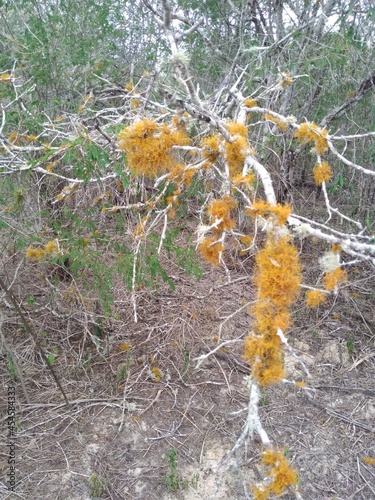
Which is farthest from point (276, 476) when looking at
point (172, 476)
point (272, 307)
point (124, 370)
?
point (124, 370)

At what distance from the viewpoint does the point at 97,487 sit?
213 centimetres

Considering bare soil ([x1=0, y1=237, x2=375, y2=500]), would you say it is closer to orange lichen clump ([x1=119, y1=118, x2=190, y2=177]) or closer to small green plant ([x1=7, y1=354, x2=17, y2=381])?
small green plant ([x1=7, y1=354, x2=17, y2=381])

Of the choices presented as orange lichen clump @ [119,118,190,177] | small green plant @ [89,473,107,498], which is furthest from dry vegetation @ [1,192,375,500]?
orange lichen clump @ [119,118,190,177]

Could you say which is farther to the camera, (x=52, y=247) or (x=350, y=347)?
(x=350, y=347)

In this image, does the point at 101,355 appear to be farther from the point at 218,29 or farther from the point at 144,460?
the point at 218,29

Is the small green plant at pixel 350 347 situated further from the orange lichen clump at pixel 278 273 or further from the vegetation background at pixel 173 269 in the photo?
the orange lichen clump at pixel 278 273

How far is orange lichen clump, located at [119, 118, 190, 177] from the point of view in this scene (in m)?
1.46

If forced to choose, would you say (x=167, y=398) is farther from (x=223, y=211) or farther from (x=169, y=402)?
(x=223, y=211)

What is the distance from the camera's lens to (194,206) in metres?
3.63

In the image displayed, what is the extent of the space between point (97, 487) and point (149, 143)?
1.79 m

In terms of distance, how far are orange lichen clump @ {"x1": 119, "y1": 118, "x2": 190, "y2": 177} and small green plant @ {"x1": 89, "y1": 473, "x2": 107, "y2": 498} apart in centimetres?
165

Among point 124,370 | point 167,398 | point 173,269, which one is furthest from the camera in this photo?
point 173,269

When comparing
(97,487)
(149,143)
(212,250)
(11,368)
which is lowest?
(97,487)

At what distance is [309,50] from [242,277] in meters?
2.00
